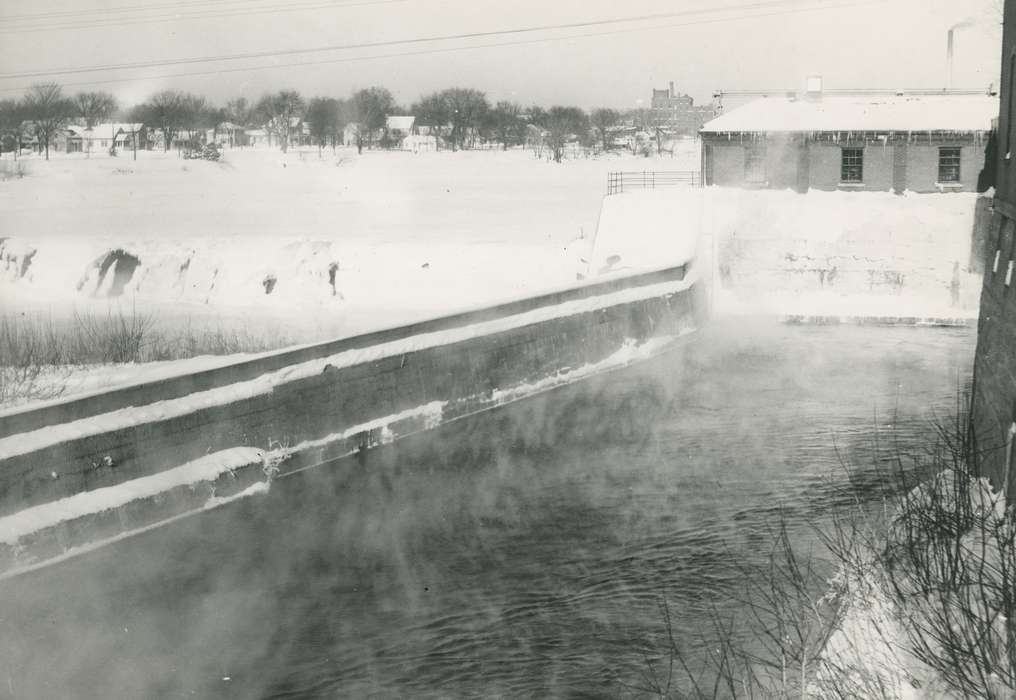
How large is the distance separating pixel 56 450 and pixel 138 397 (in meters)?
1.50

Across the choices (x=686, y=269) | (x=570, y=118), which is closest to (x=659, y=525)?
(x=686, y=269)

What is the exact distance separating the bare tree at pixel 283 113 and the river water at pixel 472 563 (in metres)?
70.3

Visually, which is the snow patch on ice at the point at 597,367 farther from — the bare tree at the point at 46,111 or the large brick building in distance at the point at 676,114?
the large brick building in distance at the point at 676,114

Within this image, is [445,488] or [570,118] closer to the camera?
[445,488]

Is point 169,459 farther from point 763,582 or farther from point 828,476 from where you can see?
point 828,476

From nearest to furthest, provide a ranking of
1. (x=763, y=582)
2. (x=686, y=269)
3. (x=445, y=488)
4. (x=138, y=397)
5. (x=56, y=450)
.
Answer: (x=763, y=582) → (x=56, y=450) → (x=138, y=397) → (x=445, y=488) → (x=686, y=269)

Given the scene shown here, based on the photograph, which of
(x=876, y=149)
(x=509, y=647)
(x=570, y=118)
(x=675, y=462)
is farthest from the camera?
(x=570, y=118)

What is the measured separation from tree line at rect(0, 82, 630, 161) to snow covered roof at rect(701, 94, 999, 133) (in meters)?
29.7

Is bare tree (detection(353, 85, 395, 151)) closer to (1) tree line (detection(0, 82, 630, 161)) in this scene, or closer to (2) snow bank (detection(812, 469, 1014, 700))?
(1) tree line (detection(0, 82, 630, 161))

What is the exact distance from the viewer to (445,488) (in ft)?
55.4

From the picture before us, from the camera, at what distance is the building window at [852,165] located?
4384 centimetres

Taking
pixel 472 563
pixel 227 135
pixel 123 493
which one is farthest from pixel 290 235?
pixel 227 135

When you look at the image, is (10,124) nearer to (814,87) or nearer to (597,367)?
(814,87)

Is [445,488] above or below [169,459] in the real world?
below
